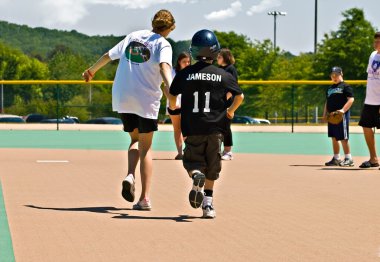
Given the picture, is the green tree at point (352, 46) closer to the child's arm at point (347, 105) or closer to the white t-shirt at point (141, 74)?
the child's arm at point (347, 105)

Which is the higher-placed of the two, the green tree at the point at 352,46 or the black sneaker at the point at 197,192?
the green tree at the point at 352,46

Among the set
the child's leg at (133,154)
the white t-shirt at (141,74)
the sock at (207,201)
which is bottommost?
the sock at (207,201)

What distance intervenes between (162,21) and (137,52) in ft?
1.18

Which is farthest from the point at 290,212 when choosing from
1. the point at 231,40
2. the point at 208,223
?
the point at 231,40

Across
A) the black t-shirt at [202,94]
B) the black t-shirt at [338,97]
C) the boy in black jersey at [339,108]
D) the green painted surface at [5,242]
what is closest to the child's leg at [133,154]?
the black t-shirt at [202,94]

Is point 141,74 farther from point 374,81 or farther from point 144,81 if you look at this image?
point 374,81

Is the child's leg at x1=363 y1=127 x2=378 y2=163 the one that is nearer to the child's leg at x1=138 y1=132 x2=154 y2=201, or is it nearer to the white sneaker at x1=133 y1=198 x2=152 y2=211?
the child's leg at x1=138 y1=132 x2=154 y2=201

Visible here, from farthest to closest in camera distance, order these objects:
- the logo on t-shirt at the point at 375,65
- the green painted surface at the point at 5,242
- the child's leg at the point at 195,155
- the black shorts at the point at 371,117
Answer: the black shorts at the point at 371,117 < the logo on t-shirt at the point at 375,65 < the child's leg at the point at 195,155 < the green painted surface at the point at 5,242

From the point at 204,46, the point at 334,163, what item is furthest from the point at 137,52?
the point at 334,163

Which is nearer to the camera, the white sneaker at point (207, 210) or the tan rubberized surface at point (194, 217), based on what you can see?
the tan rubberized surface at point (194, 217)

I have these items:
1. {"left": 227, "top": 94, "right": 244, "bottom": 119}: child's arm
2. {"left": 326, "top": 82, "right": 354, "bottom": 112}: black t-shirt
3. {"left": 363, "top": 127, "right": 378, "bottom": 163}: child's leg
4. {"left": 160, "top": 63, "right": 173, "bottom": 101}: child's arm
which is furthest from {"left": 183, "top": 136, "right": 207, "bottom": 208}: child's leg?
{"left": 326, "top": 82, "right": 354, "bottom": 112}: black t-shirt

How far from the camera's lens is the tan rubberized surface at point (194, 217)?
20.1 ft

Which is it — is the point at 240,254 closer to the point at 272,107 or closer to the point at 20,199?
the point at 20,199

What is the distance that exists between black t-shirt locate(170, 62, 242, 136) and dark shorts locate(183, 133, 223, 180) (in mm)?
75
